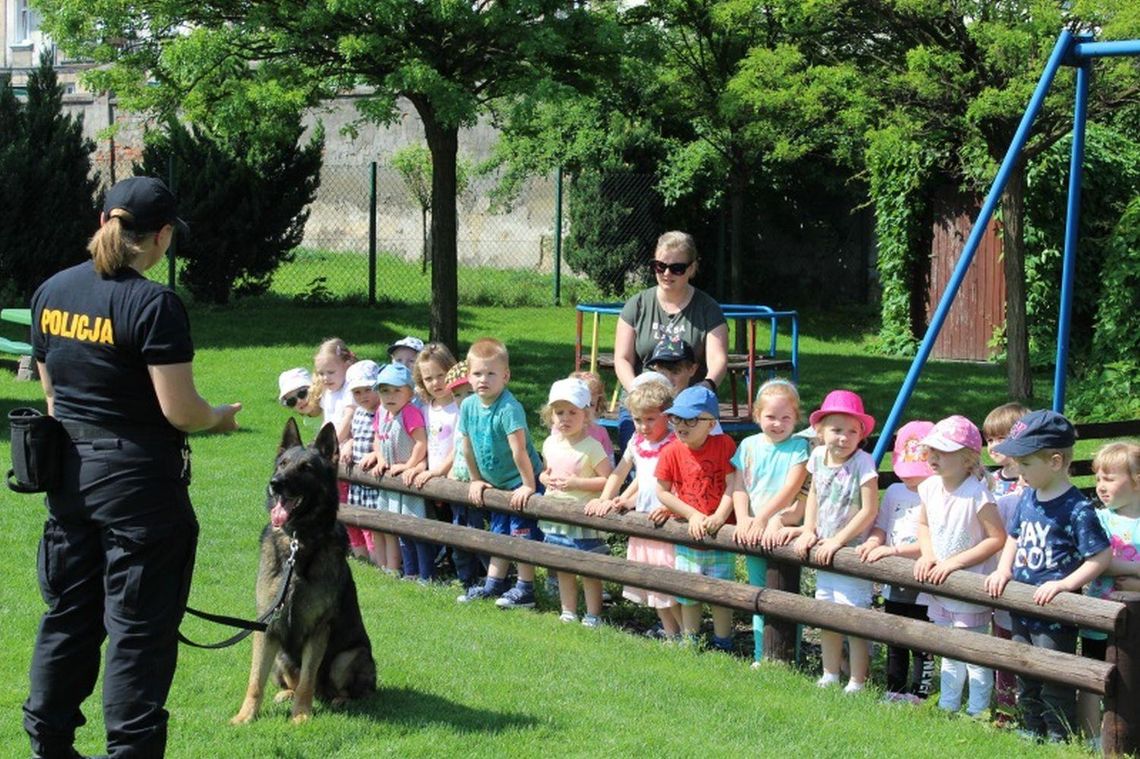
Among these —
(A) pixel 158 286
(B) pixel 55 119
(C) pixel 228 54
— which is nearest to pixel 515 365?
(C) pixel 228 54

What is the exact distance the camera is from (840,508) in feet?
22.4

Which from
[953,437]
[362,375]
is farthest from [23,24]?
[953,437]

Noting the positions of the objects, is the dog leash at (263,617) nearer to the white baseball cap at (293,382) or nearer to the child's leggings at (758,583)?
the child's leggings at (758,583)

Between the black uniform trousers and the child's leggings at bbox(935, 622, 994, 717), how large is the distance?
322 centimetres

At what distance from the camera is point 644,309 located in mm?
8719

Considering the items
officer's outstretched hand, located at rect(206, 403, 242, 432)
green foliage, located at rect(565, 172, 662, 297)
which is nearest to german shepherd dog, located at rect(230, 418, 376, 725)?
officer's outstretched hand, located at rect(206, 403, 242, 432)

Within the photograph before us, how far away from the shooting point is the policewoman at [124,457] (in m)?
4.68

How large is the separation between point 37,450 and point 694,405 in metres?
3.36

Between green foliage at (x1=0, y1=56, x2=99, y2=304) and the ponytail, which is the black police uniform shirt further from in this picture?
green foliage at (x1=0, y1=56, x2=99, y2=304)

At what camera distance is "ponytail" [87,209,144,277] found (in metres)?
4.72

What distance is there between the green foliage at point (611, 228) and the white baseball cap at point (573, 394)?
15.6 metres

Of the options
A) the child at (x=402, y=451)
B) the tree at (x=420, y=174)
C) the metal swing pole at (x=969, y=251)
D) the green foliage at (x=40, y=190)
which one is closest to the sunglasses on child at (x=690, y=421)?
the metal swing pole at (x=969, y=251)

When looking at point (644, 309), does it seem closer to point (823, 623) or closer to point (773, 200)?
point (823, 623)

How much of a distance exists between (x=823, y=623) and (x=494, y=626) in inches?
75.1
